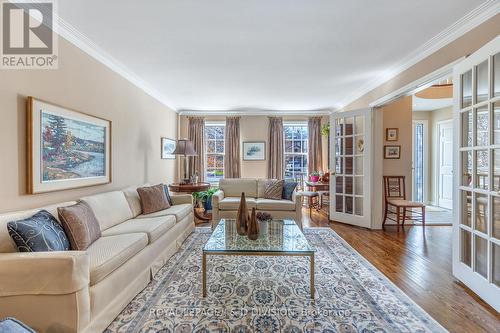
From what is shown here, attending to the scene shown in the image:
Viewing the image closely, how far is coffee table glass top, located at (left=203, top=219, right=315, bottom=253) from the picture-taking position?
213cm

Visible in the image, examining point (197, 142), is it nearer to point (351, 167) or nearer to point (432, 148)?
point (351, 167)

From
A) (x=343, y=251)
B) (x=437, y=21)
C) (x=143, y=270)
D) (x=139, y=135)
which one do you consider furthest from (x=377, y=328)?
(x=139, y=135)

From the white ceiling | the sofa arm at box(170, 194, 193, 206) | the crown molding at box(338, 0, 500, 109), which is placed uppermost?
the white ceiling

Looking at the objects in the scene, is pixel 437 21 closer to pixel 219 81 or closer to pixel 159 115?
pixel 219 81

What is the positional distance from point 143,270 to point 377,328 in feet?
6.69

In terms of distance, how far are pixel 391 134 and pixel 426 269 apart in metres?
2.79

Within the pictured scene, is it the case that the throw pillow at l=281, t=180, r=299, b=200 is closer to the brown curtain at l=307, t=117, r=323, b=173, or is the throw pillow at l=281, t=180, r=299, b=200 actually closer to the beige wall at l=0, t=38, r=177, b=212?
the brown curtain at l=307, t=117, r=323, b=173

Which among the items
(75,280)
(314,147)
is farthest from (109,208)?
(314,147)

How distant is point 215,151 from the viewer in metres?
6.50

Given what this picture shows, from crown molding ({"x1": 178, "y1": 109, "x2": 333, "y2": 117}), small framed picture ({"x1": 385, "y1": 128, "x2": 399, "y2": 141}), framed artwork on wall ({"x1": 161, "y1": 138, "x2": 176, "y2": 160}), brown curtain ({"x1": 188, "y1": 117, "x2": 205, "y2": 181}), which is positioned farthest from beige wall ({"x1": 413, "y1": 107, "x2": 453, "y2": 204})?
framed artwork on wall ({"x1": 161, "y1": 138, "x2": 176, "y2": 160})

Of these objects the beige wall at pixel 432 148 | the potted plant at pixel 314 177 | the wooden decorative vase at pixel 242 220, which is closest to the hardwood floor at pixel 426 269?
the potted plant at pixel 314 177

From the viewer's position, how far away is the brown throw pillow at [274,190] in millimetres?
4484

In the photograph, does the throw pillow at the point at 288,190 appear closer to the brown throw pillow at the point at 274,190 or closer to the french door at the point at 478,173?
the brown throw pillow at the point at 274,190

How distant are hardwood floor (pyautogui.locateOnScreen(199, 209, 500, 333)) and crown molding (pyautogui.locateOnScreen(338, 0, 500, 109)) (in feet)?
8.16
